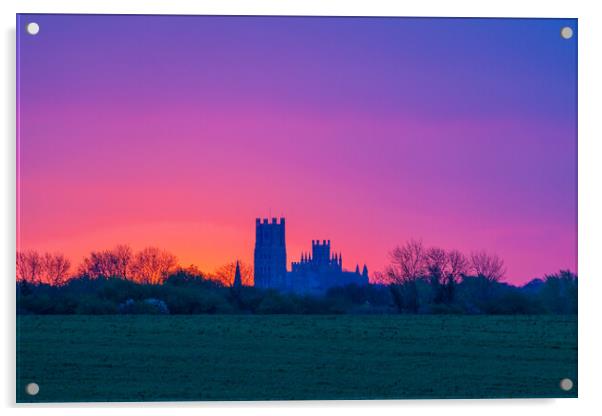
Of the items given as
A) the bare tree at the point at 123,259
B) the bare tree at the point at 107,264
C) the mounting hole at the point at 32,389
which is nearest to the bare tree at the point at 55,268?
the bare tree at the point at 107,264

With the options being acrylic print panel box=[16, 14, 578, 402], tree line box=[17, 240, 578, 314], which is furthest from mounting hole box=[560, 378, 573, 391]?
tree line box=[17, 240, 578, 314]

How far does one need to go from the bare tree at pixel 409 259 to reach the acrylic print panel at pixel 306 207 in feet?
0.06

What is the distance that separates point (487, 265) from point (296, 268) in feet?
5.24

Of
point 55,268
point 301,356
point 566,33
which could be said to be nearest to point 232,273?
point 301,356

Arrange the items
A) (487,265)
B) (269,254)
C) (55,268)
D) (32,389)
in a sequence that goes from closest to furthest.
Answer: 1. (32,389)
2. (55,268)
3. (269,254)
4. (487,265)

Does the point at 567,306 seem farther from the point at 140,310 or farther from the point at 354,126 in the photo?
the point at 140,310

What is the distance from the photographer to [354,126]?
9.82 meters

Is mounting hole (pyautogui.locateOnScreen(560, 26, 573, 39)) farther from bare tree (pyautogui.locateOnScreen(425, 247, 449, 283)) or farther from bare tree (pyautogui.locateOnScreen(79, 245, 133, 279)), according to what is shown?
bare tree (pyautogui.locateOnScreen(79, 245, 133, 279))

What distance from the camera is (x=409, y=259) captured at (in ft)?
32.2

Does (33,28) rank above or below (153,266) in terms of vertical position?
above

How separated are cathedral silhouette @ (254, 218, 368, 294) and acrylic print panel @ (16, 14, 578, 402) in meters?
0.02

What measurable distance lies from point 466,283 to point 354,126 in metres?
1.61

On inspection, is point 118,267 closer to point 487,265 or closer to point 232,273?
point 232,273
